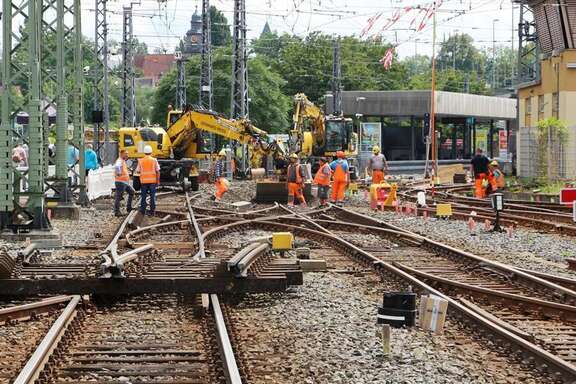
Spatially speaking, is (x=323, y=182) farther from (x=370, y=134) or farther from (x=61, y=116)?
(x=370, y=134)

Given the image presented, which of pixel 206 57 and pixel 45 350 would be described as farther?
pixel 206 57

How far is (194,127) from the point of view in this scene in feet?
138

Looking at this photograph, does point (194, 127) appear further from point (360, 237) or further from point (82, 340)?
point (82, 340)

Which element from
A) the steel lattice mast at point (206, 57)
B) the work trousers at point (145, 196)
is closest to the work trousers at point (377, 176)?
the work trousers at point (145, 196)

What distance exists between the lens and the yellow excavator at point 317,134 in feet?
164

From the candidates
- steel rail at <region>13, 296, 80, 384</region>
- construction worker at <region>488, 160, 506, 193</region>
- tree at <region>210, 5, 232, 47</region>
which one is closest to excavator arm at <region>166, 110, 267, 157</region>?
construction worker at <region>488, 160, 506, 193</region>

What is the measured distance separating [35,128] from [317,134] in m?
A: 31.9

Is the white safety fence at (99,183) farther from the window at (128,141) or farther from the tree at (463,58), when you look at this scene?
the tree at (463,58)

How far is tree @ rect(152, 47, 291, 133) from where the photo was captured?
83.6m

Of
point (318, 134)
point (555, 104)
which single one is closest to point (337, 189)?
point (555, 104)

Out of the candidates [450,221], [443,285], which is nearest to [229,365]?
[443,285]

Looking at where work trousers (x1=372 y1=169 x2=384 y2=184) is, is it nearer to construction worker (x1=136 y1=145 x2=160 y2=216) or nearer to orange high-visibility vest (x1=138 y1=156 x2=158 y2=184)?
construction worker (x1=136 y1=145 x2=160 y2=216)

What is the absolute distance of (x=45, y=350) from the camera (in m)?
8.95

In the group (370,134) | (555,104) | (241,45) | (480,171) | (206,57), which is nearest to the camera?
(480,171)
